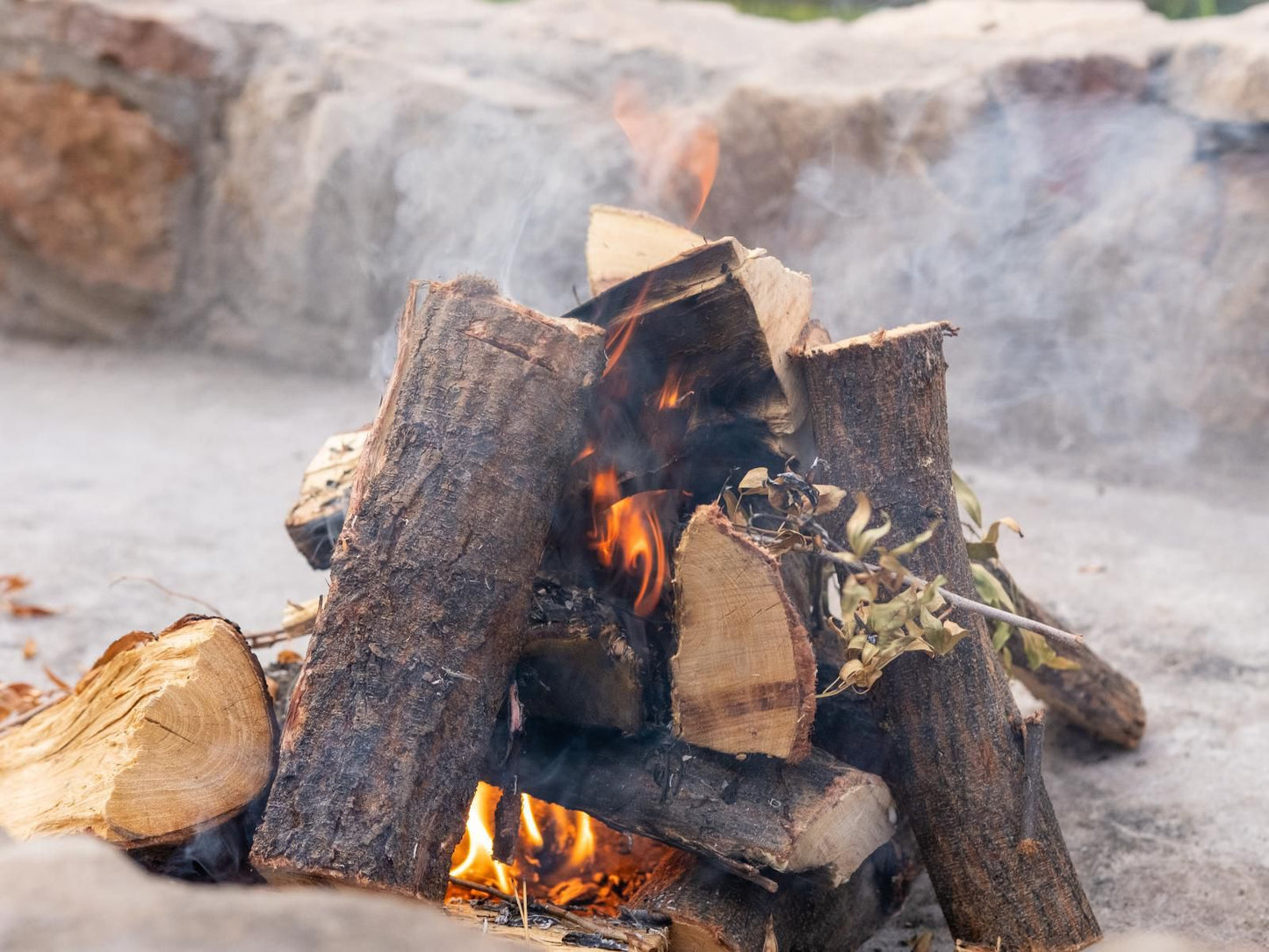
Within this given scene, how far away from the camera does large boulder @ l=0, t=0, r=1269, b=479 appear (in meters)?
4.62

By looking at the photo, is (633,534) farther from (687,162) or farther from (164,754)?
(687,162)

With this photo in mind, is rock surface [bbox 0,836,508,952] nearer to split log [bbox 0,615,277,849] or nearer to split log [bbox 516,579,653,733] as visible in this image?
split log [bbox 0,615,277,849]

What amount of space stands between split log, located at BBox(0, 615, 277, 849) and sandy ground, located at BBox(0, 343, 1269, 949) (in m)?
0.85

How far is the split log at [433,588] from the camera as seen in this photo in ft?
5.46

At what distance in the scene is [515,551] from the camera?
5.78 feet

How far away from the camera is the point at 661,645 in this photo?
6.66 feet

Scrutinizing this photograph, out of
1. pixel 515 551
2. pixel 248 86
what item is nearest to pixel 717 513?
pixel 515 551

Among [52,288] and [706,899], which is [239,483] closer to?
[52,288]

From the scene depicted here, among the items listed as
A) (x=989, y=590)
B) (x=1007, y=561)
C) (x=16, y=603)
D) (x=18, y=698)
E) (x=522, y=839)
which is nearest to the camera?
(x=989, y=590)

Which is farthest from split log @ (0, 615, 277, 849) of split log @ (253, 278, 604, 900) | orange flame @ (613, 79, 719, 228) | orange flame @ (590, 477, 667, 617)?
orange flame @ (613, 79, 719, 228)

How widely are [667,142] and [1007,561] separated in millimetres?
2605

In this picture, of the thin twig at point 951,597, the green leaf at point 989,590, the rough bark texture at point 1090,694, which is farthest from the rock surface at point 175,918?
the rough bark texture at point 1090,694

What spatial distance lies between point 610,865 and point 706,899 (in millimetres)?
393

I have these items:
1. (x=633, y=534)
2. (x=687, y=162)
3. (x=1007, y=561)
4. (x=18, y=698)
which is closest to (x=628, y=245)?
(x=633, y=534)
